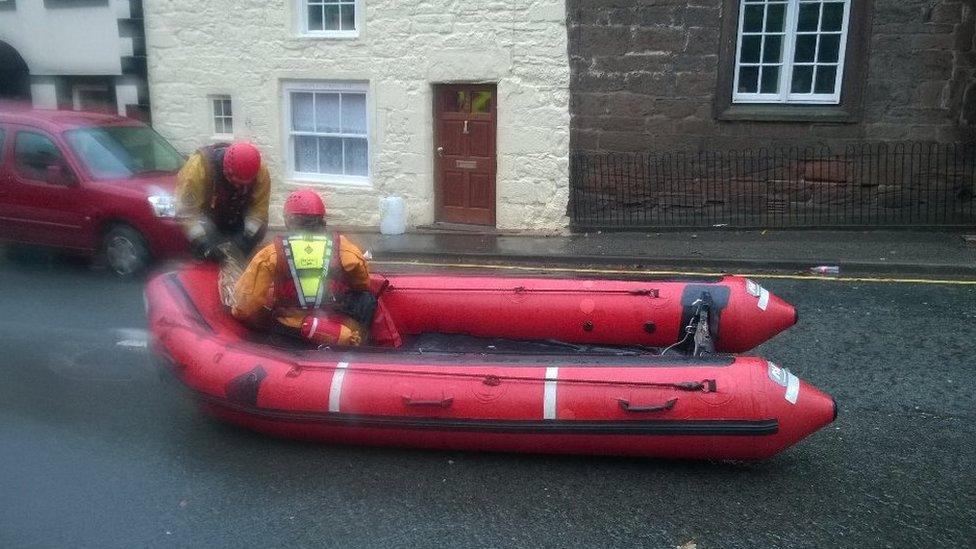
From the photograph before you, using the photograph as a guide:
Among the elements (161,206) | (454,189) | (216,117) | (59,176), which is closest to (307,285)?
(161,206)

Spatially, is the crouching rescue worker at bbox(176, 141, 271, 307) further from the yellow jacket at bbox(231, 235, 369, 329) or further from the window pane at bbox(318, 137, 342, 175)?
the window pane at bbox(318, 137, 342, 175)

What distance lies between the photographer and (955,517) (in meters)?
4.18

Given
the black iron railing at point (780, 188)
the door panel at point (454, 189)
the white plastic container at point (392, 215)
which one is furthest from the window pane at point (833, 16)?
the white plastic container at point (392, 215)

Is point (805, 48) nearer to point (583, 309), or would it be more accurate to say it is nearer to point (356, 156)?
point (356, 156)

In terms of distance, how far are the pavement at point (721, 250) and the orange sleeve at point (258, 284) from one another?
18.8 ft

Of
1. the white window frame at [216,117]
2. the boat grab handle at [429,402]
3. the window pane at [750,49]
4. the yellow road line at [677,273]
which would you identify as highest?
the window pane at [750,49]

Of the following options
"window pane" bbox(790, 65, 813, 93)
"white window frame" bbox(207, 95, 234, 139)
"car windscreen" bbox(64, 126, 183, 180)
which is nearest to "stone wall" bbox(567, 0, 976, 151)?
"window pane" bbox(790, 65, 813, 93)

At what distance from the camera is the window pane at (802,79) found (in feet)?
39.2

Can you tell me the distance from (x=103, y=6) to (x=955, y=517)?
14.7 meters

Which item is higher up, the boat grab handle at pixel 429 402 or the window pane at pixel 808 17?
the window pane at pixel 808 17

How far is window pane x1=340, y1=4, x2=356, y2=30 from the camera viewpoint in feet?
43.3

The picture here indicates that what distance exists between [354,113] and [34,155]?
519 centimetres

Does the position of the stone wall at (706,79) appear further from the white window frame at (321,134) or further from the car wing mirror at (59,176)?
the car wing mirror at (59,176)

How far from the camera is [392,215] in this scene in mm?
12594
